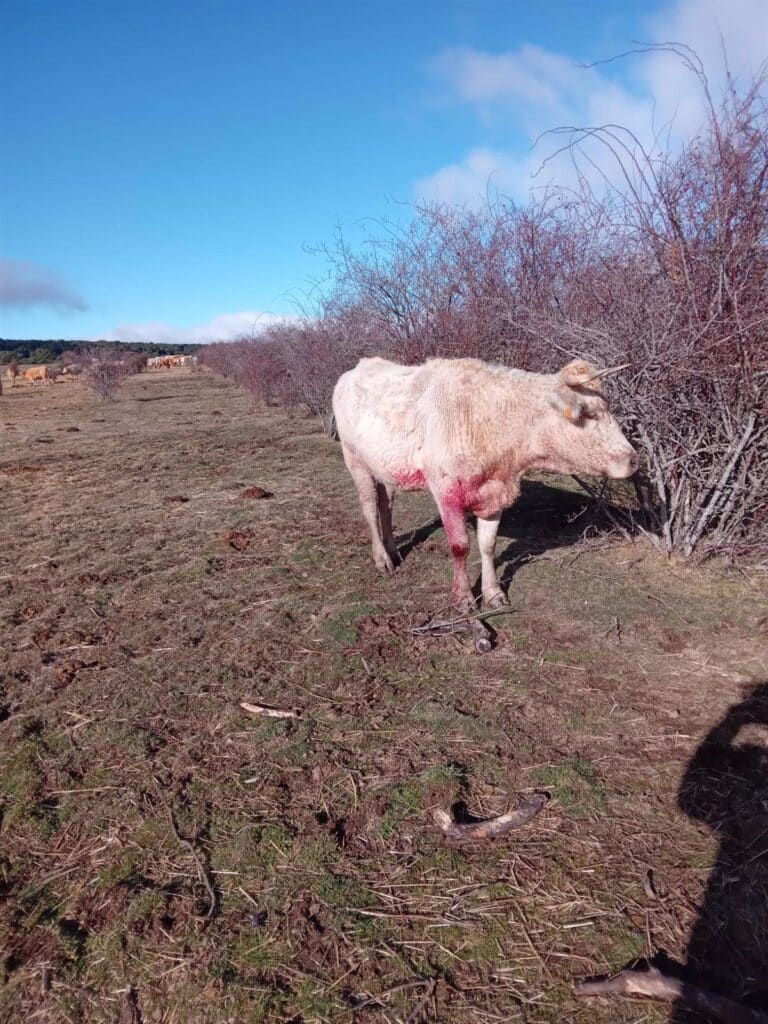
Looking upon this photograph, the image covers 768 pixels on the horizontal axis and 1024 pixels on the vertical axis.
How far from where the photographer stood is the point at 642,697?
12.4 feet

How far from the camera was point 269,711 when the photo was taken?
3.76 m

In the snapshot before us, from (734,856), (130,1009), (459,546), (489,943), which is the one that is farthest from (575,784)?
(459,546)

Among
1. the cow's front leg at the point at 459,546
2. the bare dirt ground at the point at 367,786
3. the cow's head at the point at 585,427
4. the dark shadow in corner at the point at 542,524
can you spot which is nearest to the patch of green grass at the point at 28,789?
the bare dirt ground at the point at 367,786

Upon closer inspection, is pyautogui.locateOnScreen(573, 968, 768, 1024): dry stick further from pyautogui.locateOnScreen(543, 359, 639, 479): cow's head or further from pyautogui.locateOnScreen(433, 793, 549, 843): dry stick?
pyautogui.locateOnScreen(543, 359, 639, 479): cow's head

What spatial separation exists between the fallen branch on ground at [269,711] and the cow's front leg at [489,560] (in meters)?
2.03

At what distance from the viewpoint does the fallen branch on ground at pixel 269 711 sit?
3.72 metres

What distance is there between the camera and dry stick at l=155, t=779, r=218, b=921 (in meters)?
2.45

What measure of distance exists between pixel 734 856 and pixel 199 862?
2.36m

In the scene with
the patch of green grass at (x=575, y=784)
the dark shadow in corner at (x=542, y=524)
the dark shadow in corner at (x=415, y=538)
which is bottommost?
A: the patch of green grass at (x=575, y=784)

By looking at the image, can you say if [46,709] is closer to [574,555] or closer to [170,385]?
[574,555]

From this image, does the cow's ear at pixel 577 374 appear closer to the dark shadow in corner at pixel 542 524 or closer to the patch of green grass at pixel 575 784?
the dark shadow in corner at pixel 542 524

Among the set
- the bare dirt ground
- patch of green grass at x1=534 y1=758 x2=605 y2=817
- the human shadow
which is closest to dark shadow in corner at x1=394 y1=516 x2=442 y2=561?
the bare dirt ground

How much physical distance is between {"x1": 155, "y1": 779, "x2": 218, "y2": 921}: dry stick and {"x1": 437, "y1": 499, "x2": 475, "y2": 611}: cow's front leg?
8.93 feet

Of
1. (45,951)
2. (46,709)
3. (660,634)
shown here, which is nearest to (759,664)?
(660,634)
